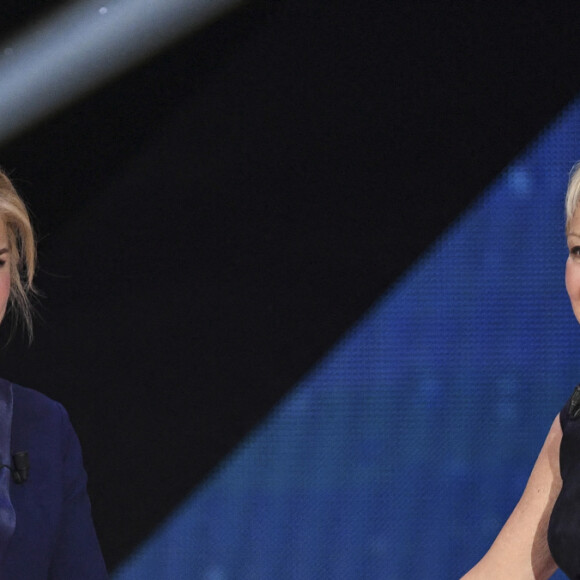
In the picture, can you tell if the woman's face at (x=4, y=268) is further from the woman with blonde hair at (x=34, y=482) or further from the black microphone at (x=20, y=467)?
the black microphone at (x=20, y=467)

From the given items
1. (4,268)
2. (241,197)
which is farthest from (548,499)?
(241,197)

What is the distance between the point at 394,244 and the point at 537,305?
38 centimetres

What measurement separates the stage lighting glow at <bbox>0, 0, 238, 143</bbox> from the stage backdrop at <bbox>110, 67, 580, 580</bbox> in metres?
0.84

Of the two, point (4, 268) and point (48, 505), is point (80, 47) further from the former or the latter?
point (48, 505)

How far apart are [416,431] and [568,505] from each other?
3.19ft

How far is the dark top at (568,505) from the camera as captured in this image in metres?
1.41

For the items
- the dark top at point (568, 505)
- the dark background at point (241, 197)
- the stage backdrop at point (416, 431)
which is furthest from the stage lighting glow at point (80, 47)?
the dark top at point (568, 505)

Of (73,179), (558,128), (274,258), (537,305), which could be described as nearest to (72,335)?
(73,179)

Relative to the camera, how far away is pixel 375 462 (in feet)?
7.91

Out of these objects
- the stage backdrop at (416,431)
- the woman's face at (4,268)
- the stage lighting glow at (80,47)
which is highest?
the stage lighting glow at (80,47)

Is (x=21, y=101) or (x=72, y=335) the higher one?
(x=21, y=101)

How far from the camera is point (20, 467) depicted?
167 centimetres

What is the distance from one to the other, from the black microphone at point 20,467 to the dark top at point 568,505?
0.86m

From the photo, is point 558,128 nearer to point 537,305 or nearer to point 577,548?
point 537,305
